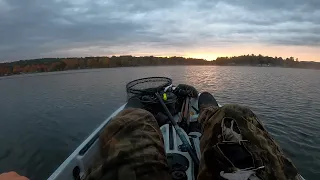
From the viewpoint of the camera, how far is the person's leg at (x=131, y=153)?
1995mm

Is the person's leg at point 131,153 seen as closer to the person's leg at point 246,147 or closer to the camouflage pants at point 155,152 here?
the camouflage pants at point 155,152

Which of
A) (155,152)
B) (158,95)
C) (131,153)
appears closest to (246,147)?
(155,152)

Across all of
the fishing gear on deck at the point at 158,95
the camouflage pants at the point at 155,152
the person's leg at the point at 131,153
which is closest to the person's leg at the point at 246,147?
the camouflage pants at the point at 155,152

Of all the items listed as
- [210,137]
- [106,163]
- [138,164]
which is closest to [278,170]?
[210,137]

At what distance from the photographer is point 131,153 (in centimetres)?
215

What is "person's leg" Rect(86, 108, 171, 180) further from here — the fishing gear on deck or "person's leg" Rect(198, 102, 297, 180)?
the fishing gear on deck

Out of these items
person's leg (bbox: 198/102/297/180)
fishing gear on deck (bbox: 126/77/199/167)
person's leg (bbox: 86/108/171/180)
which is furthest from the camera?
fishing gear on deck (bbox: 126/77/199/167)

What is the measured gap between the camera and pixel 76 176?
368 cm

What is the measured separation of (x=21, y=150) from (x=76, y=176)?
6.51 metres

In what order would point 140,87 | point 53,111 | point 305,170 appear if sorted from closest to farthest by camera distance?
point 305,170 < point 140,87 < point 53,111

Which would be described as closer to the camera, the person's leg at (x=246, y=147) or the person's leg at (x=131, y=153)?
the person's leg at (x=131, y=153)

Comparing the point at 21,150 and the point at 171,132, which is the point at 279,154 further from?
the point at 21,150

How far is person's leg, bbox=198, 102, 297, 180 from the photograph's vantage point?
85.4 inches

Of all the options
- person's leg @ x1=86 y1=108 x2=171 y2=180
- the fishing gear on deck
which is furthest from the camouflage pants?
the fishing gear on deck
